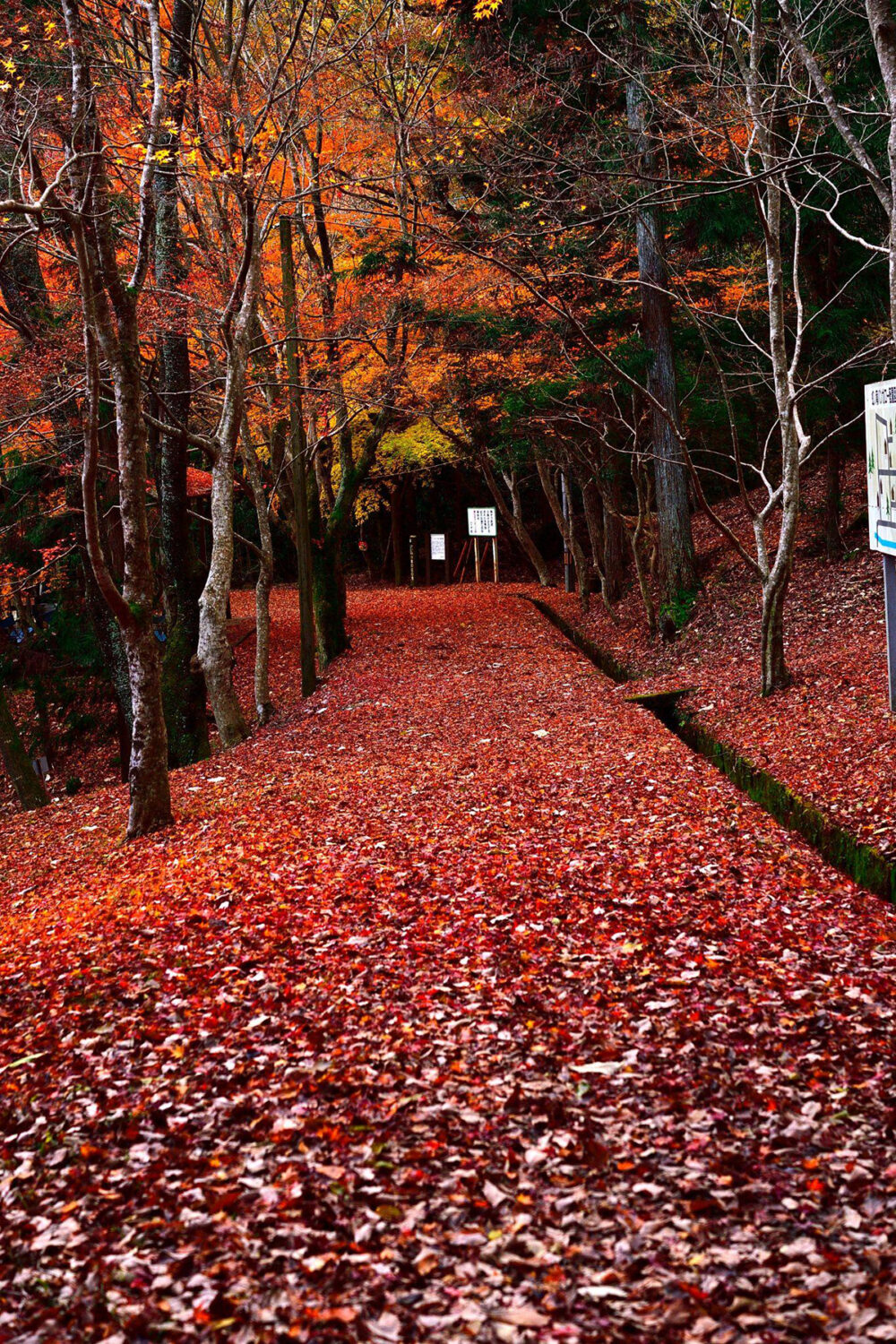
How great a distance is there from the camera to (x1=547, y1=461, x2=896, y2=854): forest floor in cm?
723

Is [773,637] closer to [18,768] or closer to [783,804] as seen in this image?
[783,804]

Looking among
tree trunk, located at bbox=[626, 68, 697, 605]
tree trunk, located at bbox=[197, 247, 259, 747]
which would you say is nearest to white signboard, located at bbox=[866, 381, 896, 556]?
tree trunk, located at bbox=[197, 247, 259, 747]

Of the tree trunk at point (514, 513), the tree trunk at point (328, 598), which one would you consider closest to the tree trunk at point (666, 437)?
the tree trunk at point (328, 598)

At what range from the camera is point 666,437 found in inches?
592

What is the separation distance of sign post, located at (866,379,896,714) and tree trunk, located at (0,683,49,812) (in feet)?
38.8

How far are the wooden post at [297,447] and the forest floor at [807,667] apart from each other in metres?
4.16

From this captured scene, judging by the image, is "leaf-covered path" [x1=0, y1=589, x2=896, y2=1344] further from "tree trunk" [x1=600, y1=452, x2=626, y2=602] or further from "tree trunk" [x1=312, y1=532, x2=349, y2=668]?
"tree trunk" [x1=600, y1=452, x2=626, y2=602]

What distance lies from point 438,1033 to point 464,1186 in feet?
3.07

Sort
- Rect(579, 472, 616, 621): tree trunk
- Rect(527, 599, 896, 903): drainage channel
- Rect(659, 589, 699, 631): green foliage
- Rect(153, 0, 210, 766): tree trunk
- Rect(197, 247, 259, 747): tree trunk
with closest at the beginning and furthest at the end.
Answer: Rect(527, 599, 896, 903): drainage channel → Rect(197, 247, 259, 747): tree trunk → Rect(153, 0, 210, 766): tree trunk → Rect(659, 589, 699, 631): green foliage → Rect(579, 472, 616, 621): tree trunk

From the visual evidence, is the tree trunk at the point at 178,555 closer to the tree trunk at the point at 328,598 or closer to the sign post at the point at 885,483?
the tree trunk at the point at 328,598

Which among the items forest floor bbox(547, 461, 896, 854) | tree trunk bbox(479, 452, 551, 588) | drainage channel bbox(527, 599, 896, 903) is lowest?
drainage channel bbox(527, 599, 896, 903)

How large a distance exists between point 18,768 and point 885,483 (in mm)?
12298

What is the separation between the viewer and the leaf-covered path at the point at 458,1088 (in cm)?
269

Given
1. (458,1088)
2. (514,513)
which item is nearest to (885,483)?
(458,1088)
